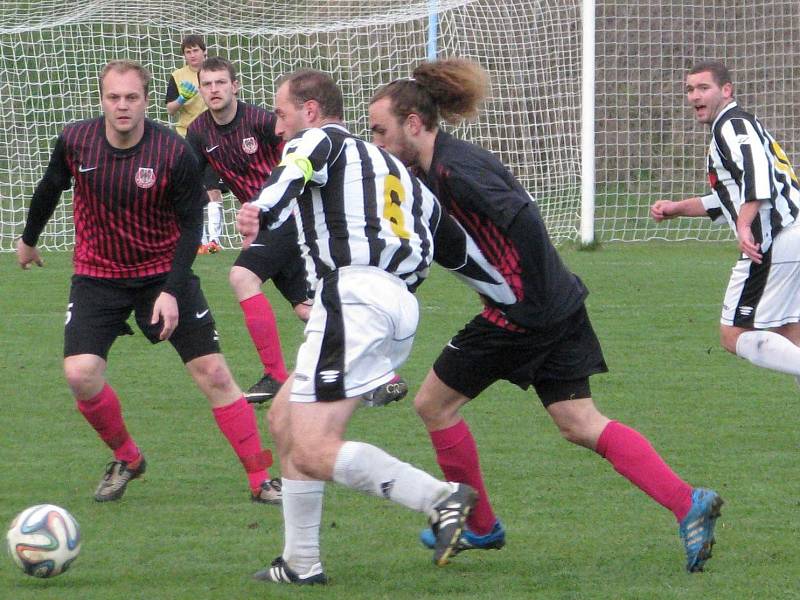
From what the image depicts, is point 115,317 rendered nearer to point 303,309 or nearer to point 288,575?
point 288,575

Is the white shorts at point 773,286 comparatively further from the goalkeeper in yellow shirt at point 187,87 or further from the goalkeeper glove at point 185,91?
the goalkeeper glove at point 185,91

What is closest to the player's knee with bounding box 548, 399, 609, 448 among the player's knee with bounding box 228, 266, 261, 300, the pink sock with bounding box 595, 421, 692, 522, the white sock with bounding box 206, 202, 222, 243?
the pink sock with bounding box 595, 421, 692, 522

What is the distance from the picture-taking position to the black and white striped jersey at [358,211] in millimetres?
3783

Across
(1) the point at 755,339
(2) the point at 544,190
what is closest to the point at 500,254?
(1) the point at 755,339

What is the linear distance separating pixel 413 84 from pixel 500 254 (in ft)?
1.87

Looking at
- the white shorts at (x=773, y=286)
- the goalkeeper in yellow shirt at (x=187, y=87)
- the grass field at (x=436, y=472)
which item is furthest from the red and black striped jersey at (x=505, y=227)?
the goalkeeper in yellow shirt at (x=187, y=87)

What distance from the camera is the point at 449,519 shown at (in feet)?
11.5

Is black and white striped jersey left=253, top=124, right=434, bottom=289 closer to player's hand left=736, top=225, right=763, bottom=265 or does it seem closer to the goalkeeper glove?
player's hand left=736, top=225, right=763, bottom=265

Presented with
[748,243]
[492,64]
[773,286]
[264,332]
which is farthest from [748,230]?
[492,64]

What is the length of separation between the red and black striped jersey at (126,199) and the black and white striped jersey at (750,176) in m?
2.43

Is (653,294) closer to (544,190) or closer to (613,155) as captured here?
(544,190)

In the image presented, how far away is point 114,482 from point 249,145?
2683 millimetres

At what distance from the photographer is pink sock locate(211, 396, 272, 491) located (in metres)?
4.95

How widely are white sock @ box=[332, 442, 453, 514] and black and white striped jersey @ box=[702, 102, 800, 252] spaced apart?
295cm
